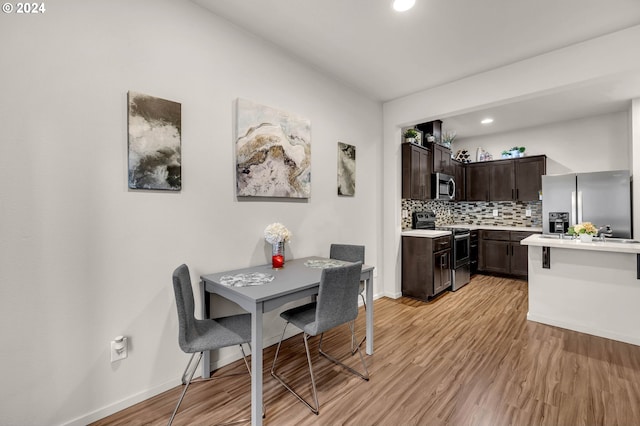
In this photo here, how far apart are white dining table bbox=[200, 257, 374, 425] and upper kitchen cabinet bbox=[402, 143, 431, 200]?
2058 millimetres

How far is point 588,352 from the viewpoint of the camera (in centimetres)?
256

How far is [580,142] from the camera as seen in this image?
4.85 meters

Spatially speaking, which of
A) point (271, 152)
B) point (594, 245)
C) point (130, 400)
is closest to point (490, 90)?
point (594, 245)

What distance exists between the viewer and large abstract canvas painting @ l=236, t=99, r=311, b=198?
94.7 inches

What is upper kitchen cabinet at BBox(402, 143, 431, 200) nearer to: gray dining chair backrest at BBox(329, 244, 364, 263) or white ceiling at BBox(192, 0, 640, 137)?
white ceiling at BBox(192, 0, 640, 137)

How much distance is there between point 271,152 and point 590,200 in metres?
4.58

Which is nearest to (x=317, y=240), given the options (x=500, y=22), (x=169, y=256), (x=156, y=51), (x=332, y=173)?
(x=332, y=173)

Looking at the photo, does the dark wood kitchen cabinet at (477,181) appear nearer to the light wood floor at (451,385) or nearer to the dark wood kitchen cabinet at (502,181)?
the dark wood kitchen cabinet at (502,181)

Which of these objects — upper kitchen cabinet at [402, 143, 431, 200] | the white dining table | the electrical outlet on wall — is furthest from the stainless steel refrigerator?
the electrical outlet on wall

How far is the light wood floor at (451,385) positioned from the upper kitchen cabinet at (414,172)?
6.17 ft

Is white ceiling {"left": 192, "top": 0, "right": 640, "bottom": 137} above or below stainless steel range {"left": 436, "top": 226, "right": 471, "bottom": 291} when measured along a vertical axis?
above

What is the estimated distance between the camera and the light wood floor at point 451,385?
176 centimetres

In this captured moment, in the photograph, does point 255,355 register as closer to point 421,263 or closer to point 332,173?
point 332,173

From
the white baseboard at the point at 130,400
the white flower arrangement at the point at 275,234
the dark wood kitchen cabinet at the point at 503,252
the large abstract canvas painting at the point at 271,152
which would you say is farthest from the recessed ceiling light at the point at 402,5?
the dark wood kitchen cabinet at the point at 503,252
